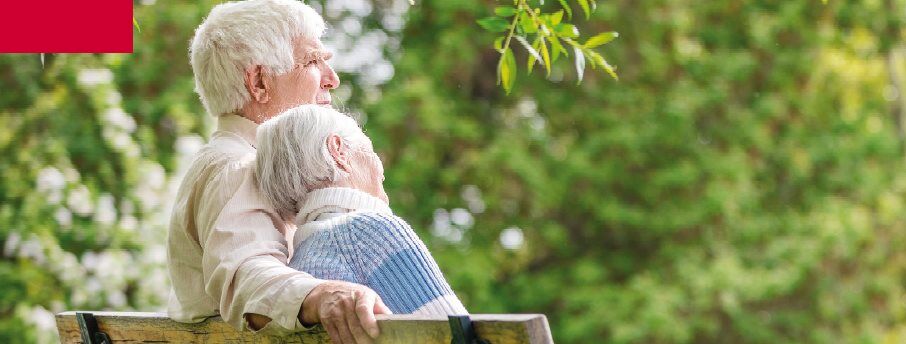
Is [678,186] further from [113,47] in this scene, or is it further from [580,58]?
[580,58]

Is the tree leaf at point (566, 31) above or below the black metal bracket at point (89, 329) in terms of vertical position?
above

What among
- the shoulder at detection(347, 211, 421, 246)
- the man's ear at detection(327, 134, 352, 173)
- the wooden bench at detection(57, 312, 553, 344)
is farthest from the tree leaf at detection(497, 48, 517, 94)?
the wooden bench at detection(57, 312, 553, 344)

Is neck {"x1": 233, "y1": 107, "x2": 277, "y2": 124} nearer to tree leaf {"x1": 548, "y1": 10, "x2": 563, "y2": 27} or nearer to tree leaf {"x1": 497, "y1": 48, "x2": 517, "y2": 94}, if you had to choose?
tree leaf {"x1": 497, "y1": 48, "x2": 517, "y2": 94}

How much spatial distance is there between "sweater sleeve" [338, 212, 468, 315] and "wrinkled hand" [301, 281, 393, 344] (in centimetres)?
11

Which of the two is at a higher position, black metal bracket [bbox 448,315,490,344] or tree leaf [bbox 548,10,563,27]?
tree leaf [bbox 548,10,563,27]

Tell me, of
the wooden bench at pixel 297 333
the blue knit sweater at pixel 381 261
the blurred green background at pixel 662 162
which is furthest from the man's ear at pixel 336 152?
the blurred green background at pixel 662 162

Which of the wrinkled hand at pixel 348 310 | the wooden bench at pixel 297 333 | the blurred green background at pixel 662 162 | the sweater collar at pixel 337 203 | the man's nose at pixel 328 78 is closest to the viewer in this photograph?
the wooden bench at pixel 297 333

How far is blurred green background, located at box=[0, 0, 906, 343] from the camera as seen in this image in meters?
9.16

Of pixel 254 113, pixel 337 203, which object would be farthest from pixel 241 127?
pixel 337 203

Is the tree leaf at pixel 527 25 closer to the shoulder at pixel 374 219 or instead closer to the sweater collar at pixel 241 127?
the sweater collar at pixel 241 127

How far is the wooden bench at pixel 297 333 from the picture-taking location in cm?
151

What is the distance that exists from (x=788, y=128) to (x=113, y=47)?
7.05 meters

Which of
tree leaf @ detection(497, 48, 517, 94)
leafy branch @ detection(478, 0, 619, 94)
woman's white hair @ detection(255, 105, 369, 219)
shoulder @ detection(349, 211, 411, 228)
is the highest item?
leafy branch @ detection(478, 0, 619, 94)

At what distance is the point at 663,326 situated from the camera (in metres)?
8.95
